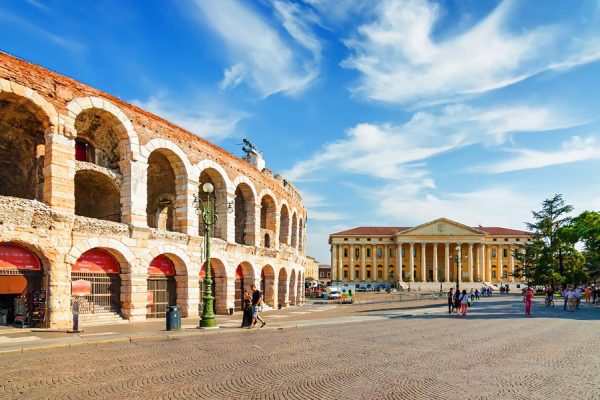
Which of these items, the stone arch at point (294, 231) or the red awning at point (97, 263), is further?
the stone arch at point (294, 231)

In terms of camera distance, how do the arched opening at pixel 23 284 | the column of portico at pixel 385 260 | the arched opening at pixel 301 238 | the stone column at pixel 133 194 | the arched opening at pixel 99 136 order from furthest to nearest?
the column of portico at pixel 385 260, the arched opening at pixel 301 238, the arched opening at pixel 99 136, the stone column at pixel 133 194, the arched opening at pixel 23 284

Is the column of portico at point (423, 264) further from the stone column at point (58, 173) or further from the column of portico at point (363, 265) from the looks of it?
the stone column at point (58, 173)

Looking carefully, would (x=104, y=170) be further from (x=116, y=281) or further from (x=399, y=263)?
(x=399, y=263)

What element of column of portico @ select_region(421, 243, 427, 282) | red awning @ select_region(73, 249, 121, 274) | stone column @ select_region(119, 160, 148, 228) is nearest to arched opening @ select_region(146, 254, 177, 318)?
red awning @ select_region(73, 249, 121, 274)

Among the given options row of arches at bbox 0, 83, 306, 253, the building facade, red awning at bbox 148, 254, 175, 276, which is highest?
row of arches at bbox 0, 83, 306, 253

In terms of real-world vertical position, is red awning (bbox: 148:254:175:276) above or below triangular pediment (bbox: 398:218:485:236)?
below

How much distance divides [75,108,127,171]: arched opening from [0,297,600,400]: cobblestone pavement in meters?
11.5

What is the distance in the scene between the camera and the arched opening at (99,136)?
21953 mm

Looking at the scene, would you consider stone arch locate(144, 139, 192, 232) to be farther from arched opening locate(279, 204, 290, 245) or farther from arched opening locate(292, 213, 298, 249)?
arched opening locate(292, 213, 298, 249)

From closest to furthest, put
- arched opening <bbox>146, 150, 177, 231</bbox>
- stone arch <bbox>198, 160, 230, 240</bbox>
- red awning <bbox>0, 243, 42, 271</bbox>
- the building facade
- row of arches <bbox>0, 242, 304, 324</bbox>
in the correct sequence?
red awning <bbox>0, 243, 42, 271</bbox>, row of arches <bbox>0, 242, 304, 324</bbox>, arched opening <bbox>146, 150, 177, 231</bbox>, stone arch <bbox>198, 160, 230, 240</bbox>, the building facade

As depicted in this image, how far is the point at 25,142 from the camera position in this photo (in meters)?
23.2

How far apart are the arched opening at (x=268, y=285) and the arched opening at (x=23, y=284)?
737 inches

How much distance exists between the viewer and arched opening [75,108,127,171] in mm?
21953

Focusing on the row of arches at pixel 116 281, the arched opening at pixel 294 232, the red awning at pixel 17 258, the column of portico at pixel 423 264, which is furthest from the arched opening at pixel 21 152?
the column of portico at pixel 423 264
